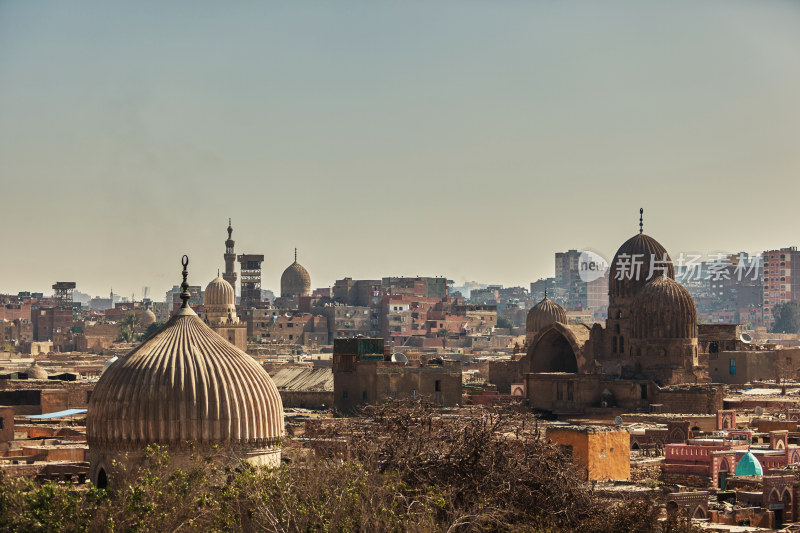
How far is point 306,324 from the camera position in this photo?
12875 cm

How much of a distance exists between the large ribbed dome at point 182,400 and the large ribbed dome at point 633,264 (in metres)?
37.1

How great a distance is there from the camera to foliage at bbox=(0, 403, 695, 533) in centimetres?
1961

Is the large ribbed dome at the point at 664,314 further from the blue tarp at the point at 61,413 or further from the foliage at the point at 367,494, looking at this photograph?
the foliage at the point at 367,494

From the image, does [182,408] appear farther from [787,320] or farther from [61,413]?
[787,320]

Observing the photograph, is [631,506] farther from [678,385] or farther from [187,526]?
[678,385]

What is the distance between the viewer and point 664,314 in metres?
56.3

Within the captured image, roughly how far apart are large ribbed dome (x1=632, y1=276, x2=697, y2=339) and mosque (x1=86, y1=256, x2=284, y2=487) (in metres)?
33.7

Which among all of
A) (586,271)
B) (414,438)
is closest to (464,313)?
(586,271)

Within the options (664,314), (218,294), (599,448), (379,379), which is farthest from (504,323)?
(599,448)

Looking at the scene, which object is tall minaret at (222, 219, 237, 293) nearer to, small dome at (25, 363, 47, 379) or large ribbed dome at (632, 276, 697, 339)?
small dome at (25, 363, 47, 379)

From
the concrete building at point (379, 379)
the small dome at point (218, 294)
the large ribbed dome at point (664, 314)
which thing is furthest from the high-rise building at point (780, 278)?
the concrete building at point (379, 379)

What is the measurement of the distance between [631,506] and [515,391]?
38038 millimetres

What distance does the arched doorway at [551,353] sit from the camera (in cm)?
5947

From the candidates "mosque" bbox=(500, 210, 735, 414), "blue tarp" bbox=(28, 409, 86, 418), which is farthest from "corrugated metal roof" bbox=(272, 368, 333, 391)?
"blue tarp" bbox=(28, 409, 86, 418)
